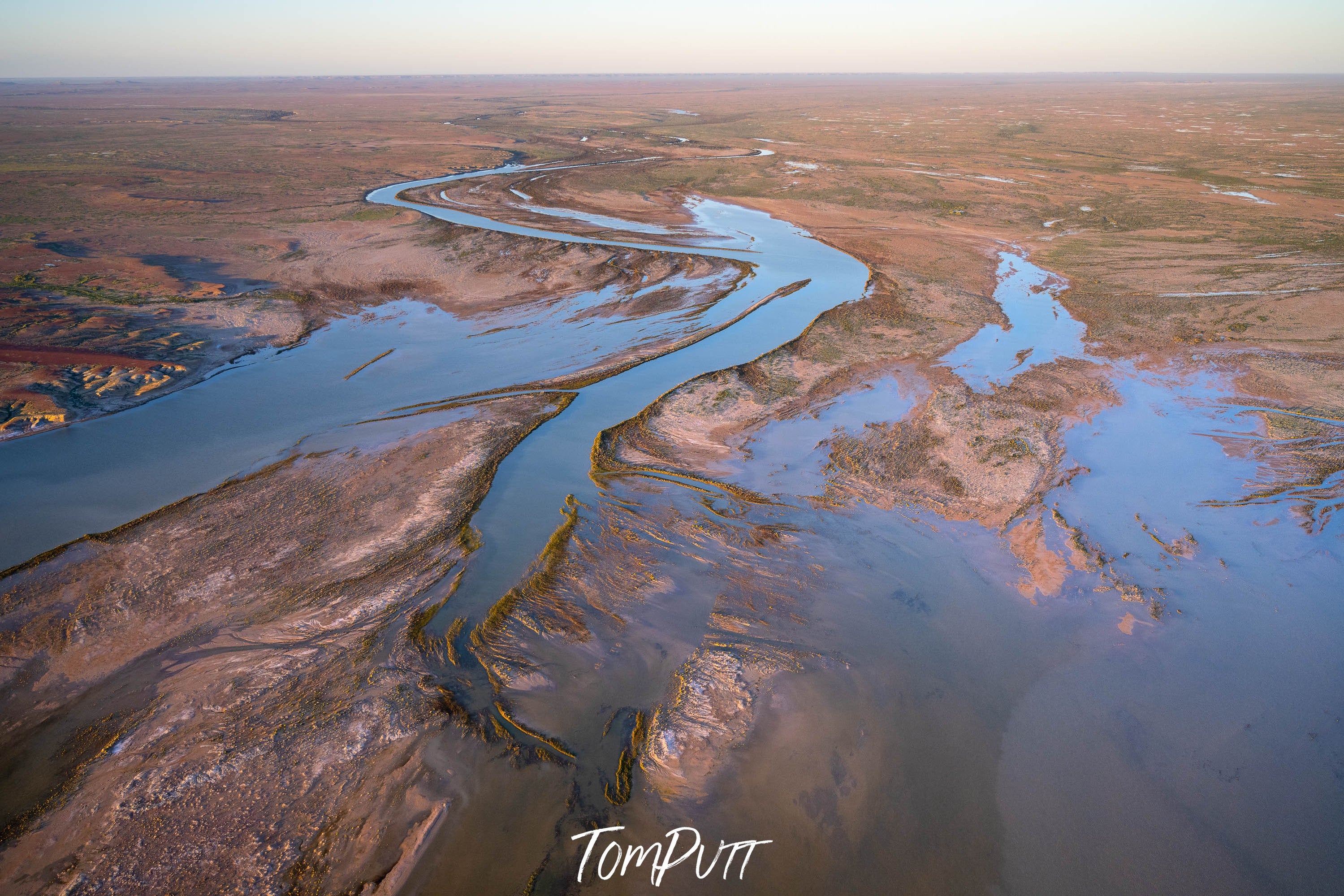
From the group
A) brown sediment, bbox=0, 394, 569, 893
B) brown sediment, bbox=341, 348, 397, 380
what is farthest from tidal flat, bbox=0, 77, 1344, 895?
brown sediment, bbox=341, 348, 397, 380

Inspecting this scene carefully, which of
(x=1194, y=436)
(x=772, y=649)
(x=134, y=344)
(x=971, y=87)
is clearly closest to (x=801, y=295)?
(x=1194, y=436)

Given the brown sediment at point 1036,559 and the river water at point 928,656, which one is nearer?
the river water at point 928,656

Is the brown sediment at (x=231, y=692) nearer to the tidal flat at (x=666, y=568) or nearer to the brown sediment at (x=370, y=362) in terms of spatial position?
the tidal flat at (x=666, y=568)

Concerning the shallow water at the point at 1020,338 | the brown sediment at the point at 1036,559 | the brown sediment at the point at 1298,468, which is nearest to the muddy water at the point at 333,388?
the shallow water at the point at 1020,338

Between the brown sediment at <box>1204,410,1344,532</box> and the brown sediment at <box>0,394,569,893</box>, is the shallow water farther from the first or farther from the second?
the brown sediment at <box>0,394,569,893</box>

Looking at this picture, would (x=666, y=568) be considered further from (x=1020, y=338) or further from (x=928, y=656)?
(x=1020, y=338)

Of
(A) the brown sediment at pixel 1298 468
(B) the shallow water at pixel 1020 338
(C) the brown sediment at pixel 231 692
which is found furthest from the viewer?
(B) the shallow water at pixel 1020 338
